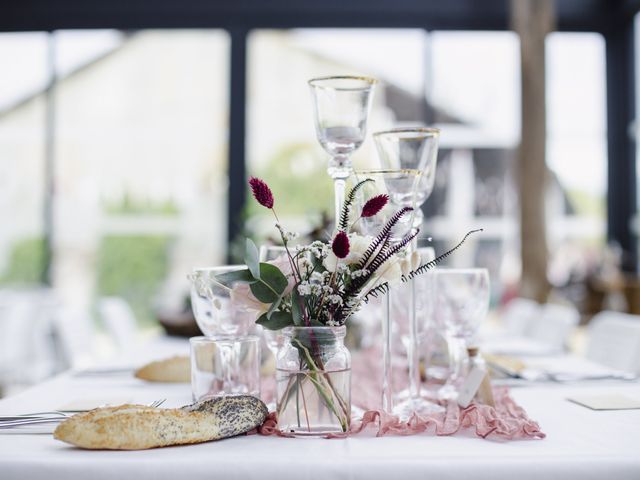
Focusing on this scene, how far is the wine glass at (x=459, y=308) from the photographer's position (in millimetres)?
1573

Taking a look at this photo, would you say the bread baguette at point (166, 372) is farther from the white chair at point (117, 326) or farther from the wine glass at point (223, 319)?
the white chair at point (117, 326)

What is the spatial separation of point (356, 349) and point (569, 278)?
4546mm

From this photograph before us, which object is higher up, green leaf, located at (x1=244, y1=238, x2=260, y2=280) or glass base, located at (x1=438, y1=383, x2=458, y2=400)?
green leaf, located at (x1=244, y1=238, x2=260, y2=280)

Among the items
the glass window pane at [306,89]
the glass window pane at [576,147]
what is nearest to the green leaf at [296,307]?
the glass window pane at [306,89]

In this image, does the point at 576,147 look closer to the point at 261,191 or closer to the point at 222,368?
the point at 222,368

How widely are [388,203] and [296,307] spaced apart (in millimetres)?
238

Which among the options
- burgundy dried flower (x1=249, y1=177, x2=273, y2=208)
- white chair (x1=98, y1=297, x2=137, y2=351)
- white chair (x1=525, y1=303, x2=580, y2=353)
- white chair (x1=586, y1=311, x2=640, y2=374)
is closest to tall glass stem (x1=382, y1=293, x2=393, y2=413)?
burgundy dried flower (x1=249, y1=177, x2=273, y2=208)

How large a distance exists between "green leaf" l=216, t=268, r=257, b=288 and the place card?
0.66 meters

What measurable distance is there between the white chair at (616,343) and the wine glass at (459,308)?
2.97 ft

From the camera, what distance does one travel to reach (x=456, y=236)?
6.54 metres

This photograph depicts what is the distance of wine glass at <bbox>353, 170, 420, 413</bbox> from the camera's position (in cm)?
129

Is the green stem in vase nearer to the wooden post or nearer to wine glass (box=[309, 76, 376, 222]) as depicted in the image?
wine glass (box=[309, 76, 376, 222])

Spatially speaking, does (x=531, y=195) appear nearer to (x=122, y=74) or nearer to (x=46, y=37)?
(x=122, y=74)

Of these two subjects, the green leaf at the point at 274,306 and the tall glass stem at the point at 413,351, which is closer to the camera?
the green leaf at the point at 274,306
